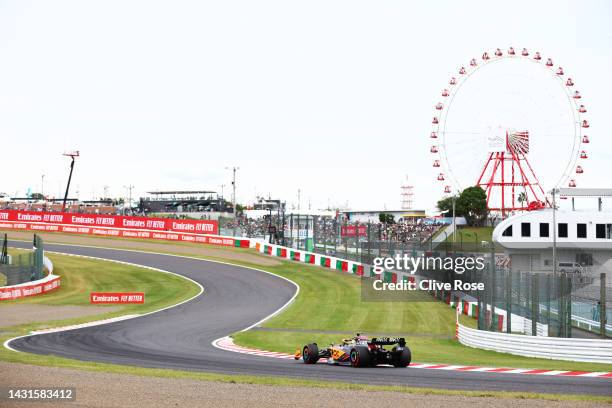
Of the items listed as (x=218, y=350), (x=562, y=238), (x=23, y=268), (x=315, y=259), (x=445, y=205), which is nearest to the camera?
(x=218, y=350)

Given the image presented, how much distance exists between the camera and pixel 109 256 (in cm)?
5759

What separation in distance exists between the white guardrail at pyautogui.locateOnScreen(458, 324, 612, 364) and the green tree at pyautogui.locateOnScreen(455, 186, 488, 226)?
77630 millimetres

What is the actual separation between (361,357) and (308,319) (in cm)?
1476

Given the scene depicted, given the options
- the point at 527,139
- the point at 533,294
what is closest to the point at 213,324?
the point at 533,294

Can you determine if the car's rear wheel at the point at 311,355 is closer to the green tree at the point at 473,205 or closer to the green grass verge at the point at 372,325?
the green grass verge at the point at 372,325

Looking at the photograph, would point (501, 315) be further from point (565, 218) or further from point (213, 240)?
point (213, 240)

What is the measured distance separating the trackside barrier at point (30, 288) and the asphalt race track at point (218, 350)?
8.27 m

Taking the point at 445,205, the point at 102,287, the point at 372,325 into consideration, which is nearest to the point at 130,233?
the point at 102,287

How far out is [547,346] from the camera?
20656 mm

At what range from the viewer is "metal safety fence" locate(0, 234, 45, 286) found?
3979cm

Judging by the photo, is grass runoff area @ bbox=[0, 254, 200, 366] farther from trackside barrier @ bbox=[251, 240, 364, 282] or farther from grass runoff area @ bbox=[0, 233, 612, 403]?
trackside barrier @ bbox=[251, 240, 364, 282]

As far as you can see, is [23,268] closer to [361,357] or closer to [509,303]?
[509,303]

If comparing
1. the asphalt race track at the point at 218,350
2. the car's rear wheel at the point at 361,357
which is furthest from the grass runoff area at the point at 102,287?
the car's rear wheel at the point at 361,357

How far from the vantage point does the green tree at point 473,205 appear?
9981cm
